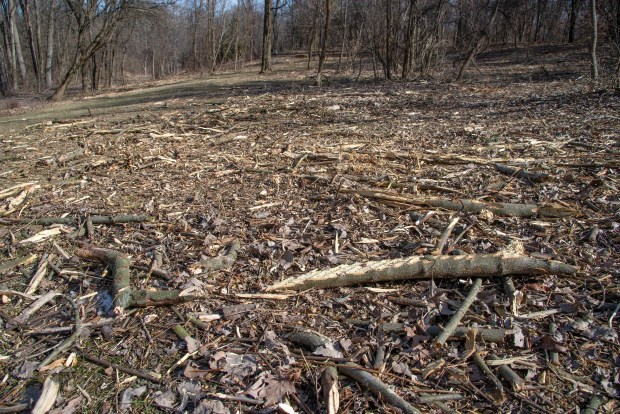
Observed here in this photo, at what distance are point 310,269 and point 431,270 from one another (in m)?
0.92

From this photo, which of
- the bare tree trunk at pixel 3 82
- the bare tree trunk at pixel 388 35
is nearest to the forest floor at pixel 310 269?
the bare tree trunk at pixel 388 35

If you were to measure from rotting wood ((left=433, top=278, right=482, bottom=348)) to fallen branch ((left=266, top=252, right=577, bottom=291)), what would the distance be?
14 cm

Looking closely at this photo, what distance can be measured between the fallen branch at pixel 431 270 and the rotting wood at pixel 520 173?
1898 millimetres

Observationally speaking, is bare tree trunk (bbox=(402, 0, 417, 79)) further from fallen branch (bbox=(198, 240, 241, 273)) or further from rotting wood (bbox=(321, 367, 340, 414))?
rotting wood (bbox=(321, 367, 340, 414))

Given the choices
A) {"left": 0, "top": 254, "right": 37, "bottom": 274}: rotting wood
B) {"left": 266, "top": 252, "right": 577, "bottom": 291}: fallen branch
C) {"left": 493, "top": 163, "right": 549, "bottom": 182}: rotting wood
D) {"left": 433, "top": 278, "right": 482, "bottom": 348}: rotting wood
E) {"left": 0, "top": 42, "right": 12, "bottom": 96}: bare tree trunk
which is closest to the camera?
{"left": 433, "top": 278, "right": 482, "bottom": 348}: rotting wood

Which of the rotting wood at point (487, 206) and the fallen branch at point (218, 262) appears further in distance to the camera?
the rotting wood at point (487, 206)

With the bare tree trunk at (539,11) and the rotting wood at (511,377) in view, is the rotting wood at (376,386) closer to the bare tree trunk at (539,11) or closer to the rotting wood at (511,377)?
the rotting wood at (511,377)

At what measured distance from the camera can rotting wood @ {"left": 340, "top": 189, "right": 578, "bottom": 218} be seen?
3.92 m

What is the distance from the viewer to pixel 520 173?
192 inches

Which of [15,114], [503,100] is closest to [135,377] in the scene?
[503,100]

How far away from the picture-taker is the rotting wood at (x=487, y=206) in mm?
3916

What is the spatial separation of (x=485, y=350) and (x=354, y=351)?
30.4 inches

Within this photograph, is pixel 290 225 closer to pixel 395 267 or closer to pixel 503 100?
pixel 395 267

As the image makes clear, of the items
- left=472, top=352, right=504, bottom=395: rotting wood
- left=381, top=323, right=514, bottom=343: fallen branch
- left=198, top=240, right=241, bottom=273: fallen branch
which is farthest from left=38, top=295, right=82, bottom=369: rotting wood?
left=472, top=352, right=504, bottom=395: rotting wood
